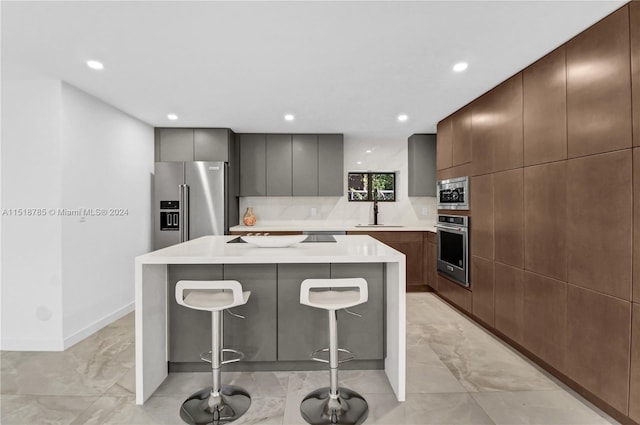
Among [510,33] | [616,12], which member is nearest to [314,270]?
[510,33]

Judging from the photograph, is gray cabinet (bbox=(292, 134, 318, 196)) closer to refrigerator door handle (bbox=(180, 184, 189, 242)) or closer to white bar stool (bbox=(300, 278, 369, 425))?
refrigerator door handle (bbox=(180, 184, 189, 242))

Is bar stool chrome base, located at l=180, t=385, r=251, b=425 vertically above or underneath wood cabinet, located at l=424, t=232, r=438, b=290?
underneath

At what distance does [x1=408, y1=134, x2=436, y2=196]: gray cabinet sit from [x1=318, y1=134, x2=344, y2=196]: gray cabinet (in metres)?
1.10

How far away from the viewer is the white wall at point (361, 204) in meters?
5.26

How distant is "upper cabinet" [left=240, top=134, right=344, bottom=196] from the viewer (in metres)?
4.88

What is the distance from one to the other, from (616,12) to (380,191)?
146 inches


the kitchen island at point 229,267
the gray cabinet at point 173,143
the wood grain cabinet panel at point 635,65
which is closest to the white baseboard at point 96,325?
the kitchen island at point 229,267

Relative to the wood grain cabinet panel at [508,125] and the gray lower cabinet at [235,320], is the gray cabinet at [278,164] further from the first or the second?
the wood grain cabinet panel at [508,125]

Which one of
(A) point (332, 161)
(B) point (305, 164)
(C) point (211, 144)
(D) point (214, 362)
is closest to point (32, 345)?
(D) point (214, 362)

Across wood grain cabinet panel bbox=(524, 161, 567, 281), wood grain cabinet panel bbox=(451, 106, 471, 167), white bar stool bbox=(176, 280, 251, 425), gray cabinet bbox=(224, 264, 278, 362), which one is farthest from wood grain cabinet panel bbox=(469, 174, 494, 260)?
white bar stool bbox=(176, 280, 251, 425)

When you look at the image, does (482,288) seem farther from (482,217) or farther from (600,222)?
(600,222)

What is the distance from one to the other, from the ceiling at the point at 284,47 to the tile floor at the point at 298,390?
2.28m

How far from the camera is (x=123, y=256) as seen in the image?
3.78 metres

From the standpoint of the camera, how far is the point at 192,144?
4512mm
